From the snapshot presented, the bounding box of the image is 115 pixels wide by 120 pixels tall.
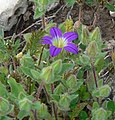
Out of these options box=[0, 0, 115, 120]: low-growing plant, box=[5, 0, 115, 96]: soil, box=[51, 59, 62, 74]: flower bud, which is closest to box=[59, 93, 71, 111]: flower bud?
box=[0, 0, 115, 120]: low-growing plant

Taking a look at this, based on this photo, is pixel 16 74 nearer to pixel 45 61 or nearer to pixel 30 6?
pixel 45 61

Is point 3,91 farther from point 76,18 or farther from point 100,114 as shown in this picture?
point 76,18

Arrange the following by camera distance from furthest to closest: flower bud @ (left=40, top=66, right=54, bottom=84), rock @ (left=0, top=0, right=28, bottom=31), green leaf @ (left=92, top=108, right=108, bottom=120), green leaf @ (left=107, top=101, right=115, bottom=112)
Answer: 1. rock @ (left=0, top=0, right=28, bottom=31)
2. green leaf @ (left=107, top=101, right=115, bottom=112)
3. green leaf @ (left=92, top=108, right=108, bottom=120)
4. flower bud @ (left=40, top=66, right=54, bottom=84)

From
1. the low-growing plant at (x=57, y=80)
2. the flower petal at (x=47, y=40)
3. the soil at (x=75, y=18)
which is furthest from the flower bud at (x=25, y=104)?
the soil at (x=75, y=18)

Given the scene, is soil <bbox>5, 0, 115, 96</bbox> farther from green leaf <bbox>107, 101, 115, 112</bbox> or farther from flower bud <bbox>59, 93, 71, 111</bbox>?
flower bud <bbox>59, 93, 71, 111</bbox>

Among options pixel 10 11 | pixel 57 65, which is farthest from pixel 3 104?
pixel 10 11

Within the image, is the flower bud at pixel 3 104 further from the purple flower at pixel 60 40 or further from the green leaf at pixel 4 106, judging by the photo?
the purple flower at pixel 60 40
